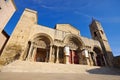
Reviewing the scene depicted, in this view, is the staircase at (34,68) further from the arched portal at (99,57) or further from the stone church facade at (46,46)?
the arched portal at (99,57)

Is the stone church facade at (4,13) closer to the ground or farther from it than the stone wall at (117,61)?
farther from it

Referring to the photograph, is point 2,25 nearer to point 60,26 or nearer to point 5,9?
point 5,9

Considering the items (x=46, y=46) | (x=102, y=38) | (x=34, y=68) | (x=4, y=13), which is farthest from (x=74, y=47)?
(x=4, y=13)

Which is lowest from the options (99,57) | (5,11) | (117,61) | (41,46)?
(117,61)

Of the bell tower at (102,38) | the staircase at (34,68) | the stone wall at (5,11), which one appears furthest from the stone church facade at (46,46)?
the staircase at (34,68)

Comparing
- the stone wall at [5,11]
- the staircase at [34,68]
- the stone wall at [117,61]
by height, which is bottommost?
the staircase at [34,68]

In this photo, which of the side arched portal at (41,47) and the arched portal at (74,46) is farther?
the arched portal at (74,46)

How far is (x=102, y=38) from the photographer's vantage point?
2030 cm

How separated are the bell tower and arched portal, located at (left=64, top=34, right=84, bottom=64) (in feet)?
22.3

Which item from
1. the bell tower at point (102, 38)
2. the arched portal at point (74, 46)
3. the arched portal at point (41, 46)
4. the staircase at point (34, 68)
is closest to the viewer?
the staircase at point (34, 68)

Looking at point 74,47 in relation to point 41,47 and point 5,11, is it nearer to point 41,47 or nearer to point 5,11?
point 41,47

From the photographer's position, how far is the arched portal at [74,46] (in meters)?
15.2

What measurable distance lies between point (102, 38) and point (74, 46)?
917 cm

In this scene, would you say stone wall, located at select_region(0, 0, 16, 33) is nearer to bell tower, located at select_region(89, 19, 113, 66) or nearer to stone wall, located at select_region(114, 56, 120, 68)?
bell tower, located at select_region(89, 19, 113, 66)
